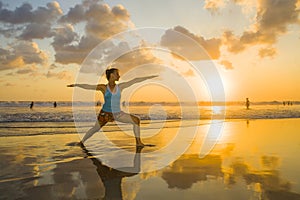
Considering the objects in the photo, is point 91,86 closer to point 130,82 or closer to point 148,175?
point 130,82

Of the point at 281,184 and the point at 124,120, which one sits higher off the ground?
the point at 124,120

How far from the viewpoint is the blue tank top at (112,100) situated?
8250 millimetres

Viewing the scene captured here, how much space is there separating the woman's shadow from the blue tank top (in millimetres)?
2002

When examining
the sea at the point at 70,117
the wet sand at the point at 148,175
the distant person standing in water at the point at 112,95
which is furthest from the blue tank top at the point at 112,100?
the sea at the point at 70,117

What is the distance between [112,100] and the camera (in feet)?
27.1

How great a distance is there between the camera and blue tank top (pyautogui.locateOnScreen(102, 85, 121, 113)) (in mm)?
8250

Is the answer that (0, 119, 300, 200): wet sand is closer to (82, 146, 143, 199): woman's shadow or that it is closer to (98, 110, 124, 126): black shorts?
(82, 146, 143, 199): woman's shadow

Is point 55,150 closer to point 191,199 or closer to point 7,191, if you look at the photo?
point 7,191

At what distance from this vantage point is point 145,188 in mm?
4191

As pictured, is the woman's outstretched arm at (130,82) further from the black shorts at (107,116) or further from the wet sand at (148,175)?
the wet sand at (148,175)

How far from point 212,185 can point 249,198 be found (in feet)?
2.36

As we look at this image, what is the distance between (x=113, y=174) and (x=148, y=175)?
26.4 inches

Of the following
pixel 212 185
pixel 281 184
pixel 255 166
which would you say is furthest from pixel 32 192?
pixel 255 166

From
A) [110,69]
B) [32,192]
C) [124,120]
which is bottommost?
[32,192]
